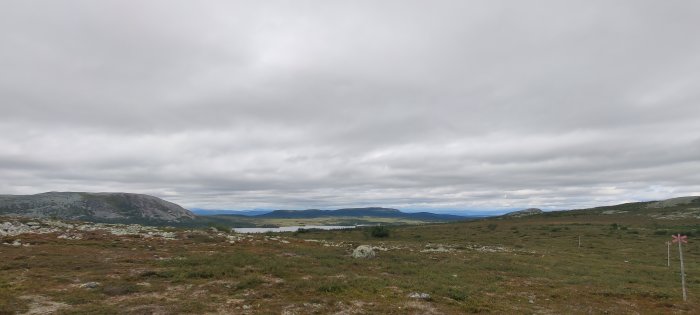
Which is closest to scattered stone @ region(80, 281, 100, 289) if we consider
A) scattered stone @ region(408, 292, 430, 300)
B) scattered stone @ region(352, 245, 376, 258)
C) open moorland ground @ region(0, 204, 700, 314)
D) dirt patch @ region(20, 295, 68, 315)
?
open moorland ground @ region(0, 204, 700, 314)

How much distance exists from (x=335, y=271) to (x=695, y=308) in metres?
22.6

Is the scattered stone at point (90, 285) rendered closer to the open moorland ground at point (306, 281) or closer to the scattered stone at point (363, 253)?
the open moorland ground at point (306, 281)

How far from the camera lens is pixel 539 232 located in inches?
3369

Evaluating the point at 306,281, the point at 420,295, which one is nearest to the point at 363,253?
the point at 306,281

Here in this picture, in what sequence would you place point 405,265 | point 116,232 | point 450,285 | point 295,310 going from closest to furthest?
point 295,310, point 450,285, point 405,265, point 116,232

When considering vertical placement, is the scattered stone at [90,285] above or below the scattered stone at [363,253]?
above

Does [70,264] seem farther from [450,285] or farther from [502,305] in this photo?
[502,305]

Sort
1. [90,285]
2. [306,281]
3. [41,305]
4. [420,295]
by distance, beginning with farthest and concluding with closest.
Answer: [306,281] < [420,295] < [90,285] < [41,305]

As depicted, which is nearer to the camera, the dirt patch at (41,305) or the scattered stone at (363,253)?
the dirt patch at (41,305)

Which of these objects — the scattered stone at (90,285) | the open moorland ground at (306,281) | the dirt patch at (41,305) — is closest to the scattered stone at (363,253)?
the open moorland ground at (306,281)

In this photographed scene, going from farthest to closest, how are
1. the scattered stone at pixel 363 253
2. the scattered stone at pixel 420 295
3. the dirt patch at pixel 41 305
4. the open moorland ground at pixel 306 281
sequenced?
1. the scattered stone at pixel 363 253
2. the scattered stone at pixel 420 295
3. the open moorland ground at pixel 306 281
4. the dirt patch at pixel 41 305

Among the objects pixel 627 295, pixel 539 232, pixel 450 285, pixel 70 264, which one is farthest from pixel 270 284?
pixel 539 232

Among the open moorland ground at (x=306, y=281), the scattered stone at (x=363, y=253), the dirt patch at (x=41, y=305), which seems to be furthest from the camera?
the scattered stone at (x=363, y=253)

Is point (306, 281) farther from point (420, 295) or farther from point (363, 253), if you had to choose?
point (363, 253)
